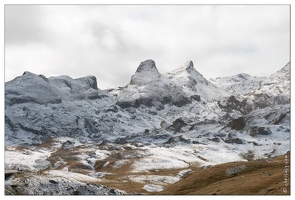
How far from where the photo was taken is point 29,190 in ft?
296

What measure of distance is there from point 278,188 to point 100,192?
43232mm

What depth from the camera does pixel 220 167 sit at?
124 meters
